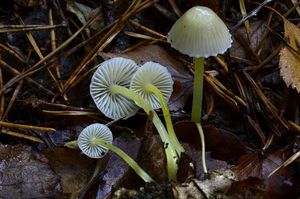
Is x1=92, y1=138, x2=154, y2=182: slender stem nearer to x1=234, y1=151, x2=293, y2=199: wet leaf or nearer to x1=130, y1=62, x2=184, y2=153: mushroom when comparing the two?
x1=130, y1=62, x2=184, y2=153: mushroom

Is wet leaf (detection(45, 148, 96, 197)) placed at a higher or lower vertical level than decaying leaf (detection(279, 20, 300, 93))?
lower

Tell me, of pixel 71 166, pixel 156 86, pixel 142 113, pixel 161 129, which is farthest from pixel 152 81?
pixel 71 166

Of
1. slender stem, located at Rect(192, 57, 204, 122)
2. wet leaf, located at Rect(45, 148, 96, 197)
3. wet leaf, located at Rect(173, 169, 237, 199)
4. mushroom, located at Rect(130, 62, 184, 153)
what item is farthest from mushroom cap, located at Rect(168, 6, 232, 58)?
wet leaf, located at Rect(45, 148, 96, 197)

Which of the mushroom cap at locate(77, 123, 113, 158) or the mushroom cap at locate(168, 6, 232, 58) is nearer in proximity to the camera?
the mushroom cap at locate(168, 6, 232, 58)

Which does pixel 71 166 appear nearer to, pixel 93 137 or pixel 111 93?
pixel 93 137

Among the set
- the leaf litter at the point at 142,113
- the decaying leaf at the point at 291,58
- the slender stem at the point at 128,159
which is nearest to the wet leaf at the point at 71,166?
the leaf litter at the point at 142,113

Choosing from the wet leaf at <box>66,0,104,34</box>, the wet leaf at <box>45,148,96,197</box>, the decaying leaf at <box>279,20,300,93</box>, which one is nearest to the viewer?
the wet leaf at <box>45,148,96,197</box>

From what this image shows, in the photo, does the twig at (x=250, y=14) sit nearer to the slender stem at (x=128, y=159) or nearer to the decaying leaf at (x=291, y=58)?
the decaying leaf at (x=291, y=58)
